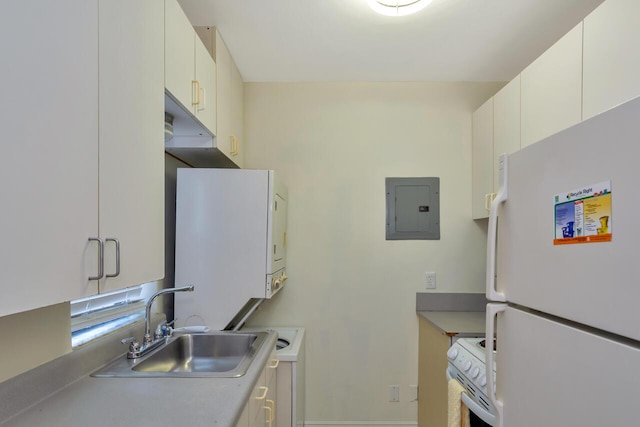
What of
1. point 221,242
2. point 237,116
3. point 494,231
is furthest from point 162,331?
point 494,231

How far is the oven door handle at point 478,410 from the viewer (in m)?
1.30

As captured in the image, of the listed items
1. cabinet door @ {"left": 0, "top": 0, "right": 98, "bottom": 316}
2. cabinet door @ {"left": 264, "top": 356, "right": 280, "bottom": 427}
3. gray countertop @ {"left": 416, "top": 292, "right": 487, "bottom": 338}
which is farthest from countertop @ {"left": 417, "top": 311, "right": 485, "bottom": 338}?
cabinet door @ {"left": 0, "top": 0, "right": 98, "bottom": 316}

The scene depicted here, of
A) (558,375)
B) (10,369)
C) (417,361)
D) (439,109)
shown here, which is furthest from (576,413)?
(439,109)

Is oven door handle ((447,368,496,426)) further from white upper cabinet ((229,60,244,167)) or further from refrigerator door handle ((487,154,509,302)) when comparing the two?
white upper cabinet ((229,60,244,167))

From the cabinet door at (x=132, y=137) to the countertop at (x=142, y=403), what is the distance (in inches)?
13.8

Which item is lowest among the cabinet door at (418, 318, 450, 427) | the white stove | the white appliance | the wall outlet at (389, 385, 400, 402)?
the wall outlet at (389, 385, 400, 402)

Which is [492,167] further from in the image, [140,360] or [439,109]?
[140,360]

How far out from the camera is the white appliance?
1.85m

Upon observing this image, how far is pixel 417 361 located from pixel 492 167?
1424 millimetres

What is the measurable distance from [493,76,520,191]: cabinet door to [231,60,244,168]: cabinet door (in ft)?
5.31

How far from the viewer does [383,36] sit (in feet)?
6.36

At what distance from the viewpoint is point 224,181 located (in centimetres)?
187

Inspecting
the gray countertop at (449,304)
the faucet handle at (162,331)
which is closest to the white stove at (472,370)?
the gray countertop at (449,304)

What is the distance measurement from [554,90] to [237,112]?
1.79m
